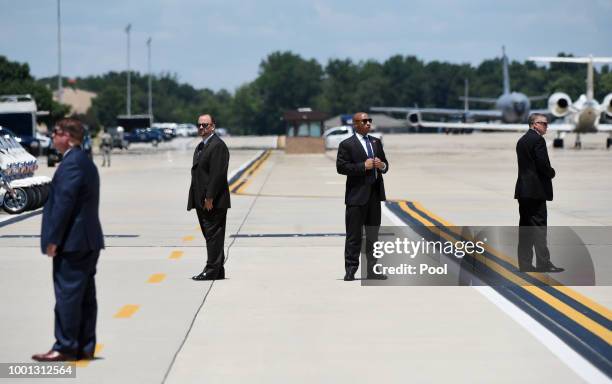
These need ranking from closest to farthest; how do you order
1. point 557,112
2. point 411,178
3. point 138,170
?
point 411,178, point 138,170, point 557,112

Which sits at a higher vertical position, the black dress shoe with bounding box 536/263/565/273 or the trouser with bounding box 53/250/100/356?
the trouser with bounding box 53/250/100/356

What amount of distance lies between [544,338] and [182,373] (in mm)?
3058

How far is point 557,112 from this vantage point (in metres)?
67.4

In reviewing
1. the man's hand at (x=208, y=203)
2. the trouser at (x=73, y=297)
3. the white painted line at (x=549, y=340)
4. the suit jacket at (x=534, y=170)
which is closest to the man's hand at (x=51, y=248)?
the trouser at (x=73, y=297)

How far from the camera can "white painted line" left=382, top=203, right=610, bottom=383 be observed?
816cm

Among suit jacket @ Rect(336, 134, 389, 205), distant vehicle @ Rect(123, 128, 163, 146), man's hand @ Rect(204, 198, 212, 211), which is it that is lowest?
distant vehicle @ Rect(123, 128, 163, 146)

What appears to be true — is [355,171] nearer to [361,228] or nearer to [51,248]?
[361,228]

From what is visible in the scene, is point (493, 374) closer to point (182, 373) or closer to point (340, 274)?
point (182, 373)

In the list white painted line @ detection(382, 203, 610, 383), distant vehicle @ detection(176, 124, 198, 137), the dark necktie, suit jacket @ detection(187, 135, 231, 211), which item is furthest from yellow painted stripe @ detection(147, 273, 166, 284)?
distant vehicle @ detection(176, 124, 198, 137)

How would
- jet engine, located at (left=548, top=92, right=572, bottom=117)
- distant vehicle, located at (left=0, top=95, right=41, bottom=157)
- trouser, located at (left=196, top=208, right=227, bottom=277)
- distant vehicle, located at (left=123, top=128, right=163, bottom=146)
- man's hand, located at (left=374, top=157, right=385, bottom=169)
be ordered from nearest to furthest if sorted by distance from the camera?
man's hand, located at (left=374, top=157, right=385, bottom=169), trouser, located at (left=196, top=208, right=227, bottom=277), distant vehicle, located at (left=0, top=95, right=41, bottom=157), jet engine, located at (left=548, top=92, right=572, bottom=117), distant vehicle, located at (left=123, top=128, right=163, bottom=146)

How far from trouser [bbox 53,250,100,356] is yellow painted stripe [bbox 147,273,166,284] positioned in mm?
4456

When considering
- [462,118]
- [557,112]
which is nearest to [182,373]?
[557,112]

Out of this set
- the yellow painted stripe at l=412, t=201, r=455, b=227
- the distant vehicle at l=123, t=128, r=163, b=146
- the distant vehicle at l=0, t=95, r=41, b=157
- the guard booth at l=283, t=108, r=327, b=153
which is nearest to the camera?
the yellow painted stripe at l=412, t=201, r=455, b=227

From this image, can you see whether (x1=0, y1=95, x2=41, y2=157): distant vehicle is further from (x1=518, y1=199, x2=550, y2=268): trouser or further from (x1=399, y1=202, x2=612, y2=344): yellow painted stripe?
(x1=518, y1=199, x2=550, y2=268): trouser
